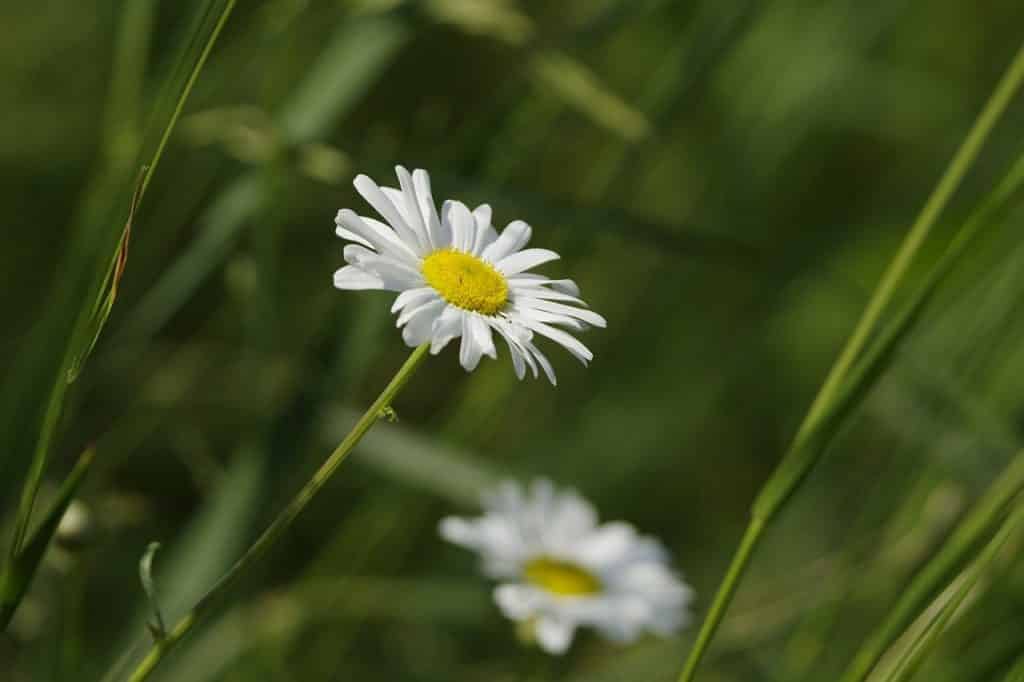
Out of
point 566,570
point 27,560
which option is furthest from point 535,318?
point 566,570

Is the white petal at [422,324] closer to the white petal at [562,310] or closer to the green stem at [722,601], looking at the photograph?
the white petal at [562,310]

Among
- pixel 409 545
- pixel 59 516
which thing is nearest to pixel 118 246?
pixel 59 516

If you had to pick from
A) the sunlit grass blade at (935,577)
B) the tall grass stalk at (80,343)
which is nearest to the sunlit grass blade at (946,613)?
the sunlit grass blade at (935,577)

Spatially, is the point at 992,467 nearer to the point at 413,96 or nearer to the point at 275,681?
the point at 275,681

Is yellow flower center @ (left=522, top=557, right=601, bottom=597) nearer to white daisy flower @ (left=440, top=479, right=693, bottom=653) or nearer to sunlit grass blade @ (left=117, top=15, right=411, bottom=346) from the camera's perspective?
white daisy flower @ (left=440, top=479, right=693, bottom=653)

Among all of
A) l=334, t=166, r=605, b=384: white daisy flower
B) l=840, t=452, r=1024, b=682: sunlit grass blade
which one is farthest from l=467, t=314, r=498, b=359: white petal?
l=840, t=452, r=1024, b=682: sunlit grass blade

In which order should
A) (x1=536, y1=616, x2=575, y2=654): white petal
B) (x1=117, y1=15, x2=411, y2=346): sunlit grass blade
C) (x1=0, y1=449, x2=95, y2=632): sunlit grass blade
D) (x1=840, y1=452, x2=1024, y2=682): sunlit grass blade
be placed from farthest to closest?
(x1=117, y1=15, x2=411, y2=346): sunlit grass blade < (x1=536, y1=616, x2=575, y2=654): white petal < (x1=840, y1=452, x2=1024, y2=682): sunlit grass blade < (x1=0, y1=449, x2=95, y2=632): sunlit grass blade
